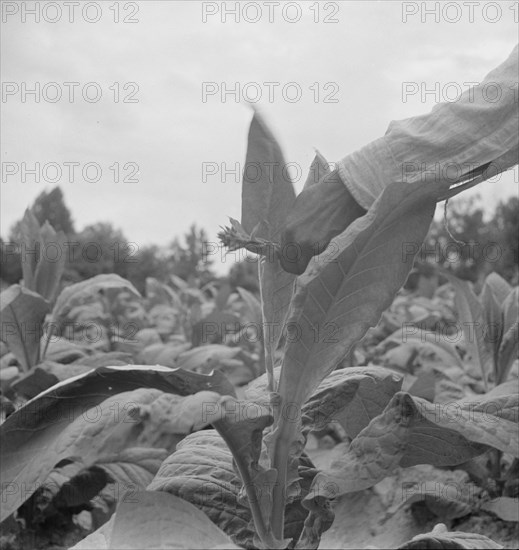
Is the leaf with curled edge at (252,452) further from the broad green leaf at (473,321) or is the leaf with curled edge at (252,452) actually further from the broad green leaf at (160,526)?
the broad green leaf at (473,321)

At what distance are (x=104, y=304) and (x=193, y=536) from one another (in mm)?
4637

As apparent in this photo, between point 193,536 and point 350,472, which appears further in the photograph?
point 350,472

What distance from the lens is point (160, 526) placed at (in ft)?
3.44

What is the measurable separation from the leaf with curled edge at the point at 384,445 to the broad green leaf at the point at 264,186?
0.39 metres

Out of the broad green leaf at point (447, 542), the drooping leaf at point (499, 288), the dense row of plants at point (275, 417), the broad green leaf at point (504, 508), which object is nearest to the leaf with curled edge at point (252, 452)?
the dense row of plants at point (275, 417)

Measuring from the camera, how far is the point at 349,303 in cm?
117

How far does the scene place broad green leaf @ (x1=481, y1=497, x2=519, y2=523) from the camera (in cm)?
203

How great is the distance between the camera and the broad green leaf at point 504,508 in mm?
2025

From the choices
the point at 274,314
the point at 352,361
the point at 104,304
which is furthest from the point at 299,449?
the point at 104,304

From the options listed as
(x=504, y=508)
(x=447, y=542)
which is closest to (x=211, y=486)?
(x=447, y=542)

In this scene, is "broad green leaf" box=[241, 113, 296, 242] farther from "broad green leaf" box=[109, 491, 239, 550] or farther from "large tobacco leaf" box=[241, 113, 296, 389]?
"broad green leaf" box=[109, 491, 239, 550]

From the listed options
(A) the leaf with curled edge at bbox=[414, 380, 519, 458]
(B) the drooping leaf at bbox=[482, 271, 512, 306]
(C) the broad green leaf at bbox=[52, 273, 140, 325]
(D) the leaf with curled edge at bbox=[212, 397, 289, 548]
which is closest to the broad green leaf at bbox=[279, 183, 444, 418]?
(D) the leaf with curled edge at bbox=[212, 397, 289, 548]

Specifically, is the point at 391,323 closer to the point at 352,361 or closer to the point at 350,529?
the point at 352,361

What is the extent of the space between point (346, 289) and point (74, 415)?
50 centimetres
